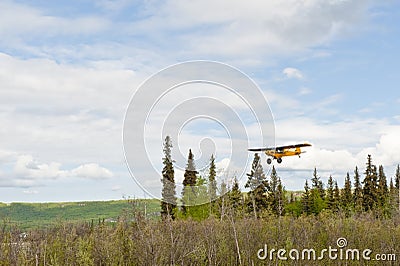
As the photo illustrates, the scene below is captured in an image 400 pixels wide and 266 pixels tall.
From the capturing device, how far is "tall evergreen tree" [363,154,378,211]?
54.7 m

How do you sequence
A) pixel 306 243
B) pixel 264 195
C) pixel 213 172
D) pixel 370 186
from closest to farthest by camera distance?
pixel 306 243 → pixel 213 172 → pixel 264 195 → pixel 370 186

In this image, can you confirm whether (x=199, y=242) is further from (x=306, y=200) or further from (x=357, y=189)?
(x=357, y=189)

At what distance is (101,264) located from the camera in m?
8.66

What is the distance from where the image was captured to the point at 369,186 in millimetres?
55250

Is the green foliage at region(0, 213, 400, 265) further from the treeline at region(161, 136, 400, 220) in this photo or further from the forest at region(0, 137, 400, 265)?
the treeline at region(161, 136, 400, 220)

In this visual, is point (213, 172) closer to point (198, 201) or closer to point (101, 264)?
point (198, 201)

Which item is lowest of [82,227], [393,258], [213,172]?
[393,258]

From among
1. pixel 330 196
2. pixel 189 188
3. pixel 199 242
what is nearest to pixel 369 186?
pixel 330 196

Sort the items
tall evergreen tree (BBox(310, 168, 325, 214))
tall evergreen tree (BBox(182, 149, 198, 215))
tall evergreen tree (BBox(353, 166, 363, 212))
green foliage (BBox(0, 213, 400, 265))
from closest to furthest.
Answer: green foliage (BBox(0, 213, 400, 265)) < tall evergreen tree (BBox(182, 149, 198, 215)) < tall evergreen tree (BBox(310, 168, 325, 214)) < tall evergreen tree (BBox(353, 166, 363, 212))

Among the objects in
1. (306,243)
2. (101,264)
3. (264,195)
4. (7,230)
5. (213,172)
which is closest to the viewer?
(101,264)

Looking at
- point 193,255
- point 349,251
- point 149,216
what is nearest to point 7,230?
point 149,216

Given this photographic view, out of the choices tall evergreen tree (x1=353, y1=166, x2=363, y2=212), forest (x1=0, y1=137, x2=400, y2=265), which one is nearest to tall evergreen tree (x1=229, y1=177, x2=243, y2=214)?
forest (x1=0, y1=137, x2=400, y2=265)

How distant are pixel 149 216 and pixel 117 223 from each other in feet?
2.24

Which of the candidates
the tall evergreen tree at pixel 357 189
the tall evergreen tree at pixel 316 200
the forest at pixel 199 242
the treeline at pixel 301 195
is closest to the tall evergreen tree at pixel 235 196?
the forest at pixel 199 242
